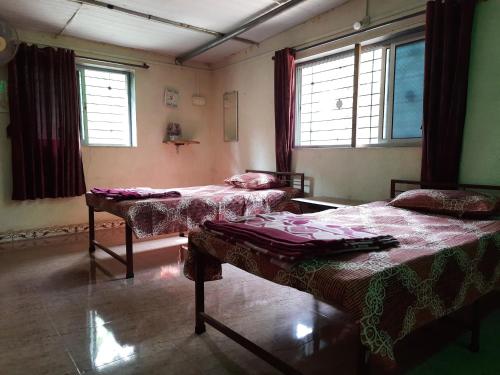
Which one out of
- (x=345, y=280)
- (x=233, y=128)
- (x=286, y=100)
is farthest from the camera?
(x=233, y=128)

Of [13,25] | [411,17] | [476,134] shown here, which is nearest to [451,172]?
[476,134]

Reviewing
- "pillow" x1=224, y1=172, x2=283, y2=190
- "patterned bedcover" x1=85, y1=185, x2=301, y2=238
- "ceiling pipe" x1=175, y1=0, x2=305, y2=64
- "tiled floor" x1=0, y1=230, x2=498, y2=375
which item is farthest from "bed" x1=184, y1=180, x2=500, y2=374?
"ceiling pipe" x1=175, y1=0, x2=305, y2=64

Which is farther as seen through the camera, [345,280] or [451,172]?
[451,172]

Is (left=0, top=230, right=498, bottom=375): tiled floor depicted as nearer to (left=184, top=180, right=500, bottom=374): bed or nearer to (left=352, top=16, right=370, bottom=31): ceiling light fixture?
(left=184, top=180, right=500, bottom=374): bed

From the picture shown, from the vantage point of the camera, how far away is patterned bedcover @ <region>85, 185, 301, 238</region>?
9.20 ft

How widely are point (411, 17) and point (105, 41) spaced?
354 centimetres

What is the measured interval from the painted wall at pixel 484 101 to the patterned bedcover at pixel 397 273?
76 cm

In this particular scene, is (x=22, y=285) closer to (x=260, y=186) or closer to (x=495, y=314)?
(x=260, y=186)

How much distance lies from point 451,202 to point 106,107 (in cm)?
418

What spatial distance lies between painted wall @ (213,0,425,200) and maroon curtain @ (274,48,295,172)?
13cm

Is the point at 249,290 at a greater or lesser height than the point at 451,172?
lesser

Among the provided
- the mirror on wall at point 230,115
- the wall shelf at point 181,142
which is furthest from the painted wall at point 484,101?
the wall shelf at point 181,142

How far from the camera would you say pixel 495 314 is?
2.25 metres

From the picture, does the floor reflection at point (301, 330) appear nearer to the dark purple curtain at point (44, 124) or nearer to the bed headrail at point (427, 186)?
the bed headrail at point (427, 186)
